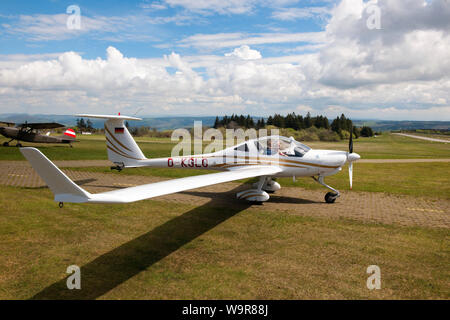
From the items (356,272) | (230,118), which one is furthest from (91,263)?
(230,118)

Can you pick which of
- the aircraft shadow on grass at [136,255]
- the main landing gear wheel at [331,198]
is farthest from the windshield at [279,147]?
the aircraft shadow on grass at [136,255]

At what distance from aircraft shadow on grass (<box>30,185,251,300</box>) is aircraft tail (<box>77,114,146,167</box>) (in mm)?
5075

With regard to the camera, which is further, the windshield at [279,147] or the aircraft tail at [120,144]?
the aircraft tail at [120,144]

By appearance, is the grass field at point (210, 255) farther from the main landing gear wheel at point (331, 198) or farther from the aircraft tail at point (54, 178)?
the main landing gear wheel at point (331, 198)

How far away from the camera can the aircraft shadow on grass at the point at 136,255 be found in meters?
4.91

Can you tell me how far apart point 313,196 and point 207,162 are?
4.96 meters

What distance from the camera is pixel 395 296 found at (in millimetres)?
4852

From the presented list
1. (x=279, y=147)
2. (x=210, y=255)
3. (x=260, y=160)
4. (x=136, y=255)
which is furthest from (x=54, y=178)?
(x=279, y=147)

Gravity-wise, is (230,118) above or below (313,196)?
above

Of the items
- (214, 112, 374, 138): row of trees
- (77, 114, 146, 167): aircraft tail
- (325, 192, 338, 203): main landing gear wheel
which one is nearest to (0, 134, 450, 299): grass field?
(325, 192, 338, 203): main landing gear wheel

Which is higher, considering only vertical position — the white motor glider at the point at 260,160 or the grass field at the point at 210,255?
the white motor glider at the point at 260,160

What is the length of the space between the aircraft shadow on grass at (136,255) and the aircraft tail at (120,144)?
508cm
